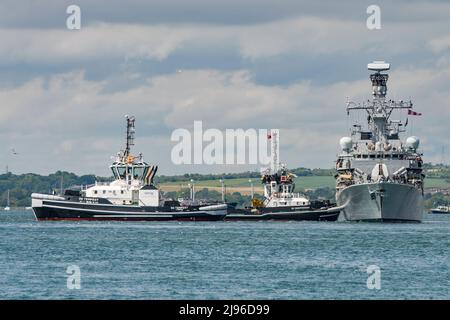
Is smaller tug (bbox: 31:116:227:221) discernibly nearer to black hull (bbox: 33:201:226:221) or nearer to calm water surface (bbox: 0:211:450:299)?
black hull (bbox: 33:201:226:221)

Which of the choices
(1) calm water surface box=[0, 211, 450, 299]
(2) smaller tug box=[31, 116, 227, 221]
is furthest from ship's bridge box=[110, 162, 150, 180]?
(1) calm water surface box=[0, 211, 450, 299]

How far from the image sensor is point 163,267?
A: 8288 centimetres

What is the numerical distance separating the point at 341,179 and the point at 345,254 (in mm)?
98809

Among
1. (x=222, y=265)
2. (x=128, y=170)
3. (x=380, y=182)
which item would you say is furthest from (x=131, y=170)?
(x=222, y=265)

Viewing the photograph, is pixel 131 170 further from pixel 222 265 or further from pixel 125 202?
pixel 222 265

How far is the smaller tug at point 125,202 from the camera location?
183750 mm

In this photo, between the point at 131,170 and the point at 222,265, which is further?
the point at 131,170

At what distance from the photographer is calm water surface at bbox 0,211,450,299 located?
6744 centimetres

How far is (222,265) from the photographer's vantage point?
8506 cm

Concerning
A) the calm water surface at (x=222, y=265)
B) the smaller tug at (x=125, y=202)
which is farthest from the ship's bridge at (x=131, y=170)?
the calm water surface at (x=222, y=265)

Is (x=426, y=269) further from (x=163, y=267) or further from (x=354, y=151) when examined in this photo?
(x=354, y=151)

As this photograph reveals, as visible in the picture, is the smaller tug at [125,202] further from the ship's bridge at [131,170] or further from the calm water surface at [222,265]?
the calm water surface at [222,265]

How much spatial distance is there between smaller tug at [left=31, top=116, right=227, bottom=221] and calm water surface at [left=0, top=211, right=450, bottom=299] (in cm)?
5063

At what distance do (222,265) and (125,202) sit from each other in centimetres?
10501
